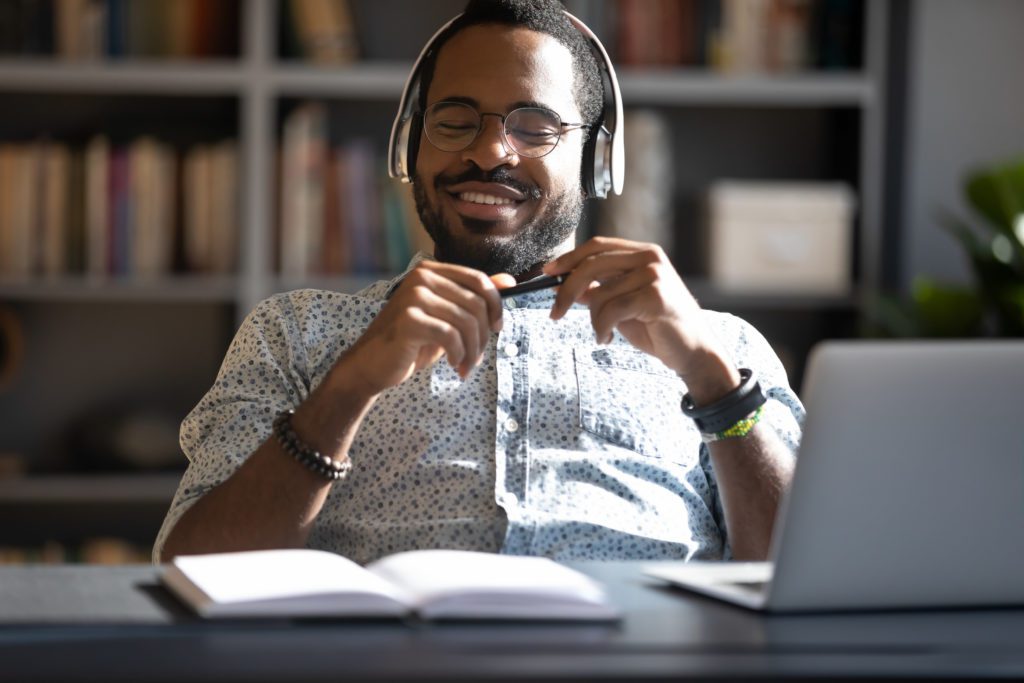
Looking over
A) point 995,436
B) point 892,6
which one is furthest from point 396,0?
point 995,436

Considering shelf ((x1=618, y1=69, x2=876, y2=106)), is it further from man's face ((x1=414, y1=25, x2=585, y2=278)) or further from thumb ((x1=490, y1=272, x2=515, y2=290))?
thumb ((x1=490, y1=272, x2=515, y2=290))

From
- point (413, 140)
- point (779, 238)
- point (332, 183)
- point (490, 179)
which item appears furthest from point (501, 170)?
point (779, 238)

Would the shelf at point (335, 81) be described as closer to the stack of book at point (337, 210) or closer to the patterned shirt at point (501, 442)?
the stack of book at point (337, 210)

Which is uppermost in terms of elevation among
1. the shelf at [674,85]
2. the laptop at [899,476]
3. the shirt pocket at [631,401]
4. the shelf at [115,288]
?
the shelf at [674,85]

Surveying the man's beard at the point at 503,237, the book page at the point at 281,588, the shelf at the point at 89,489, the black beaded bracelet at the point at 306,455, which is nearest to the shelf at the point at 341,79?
the shelf at the point at 89,489

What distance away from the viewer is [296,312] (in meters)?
1.55

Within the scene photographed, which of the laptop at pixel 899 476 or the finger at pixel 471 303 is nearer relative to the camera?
the laptop at pixel 899 476

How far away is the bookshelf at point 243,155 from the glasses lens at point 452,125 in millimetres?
1239

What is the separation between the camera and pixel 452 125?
5.40 ft

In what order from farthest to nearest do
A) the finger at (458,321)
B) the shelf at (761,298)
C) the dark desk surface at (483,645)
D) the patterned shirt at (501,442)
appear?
the shelf at (761,298) → the patterned shirt at (501,442) → the finger at (458,321) → the dark desk surface at (483,645)

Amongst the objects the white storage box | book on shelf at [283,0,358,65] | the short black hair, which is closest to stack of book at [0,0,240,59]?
book on shelf at [283,0,358,65]

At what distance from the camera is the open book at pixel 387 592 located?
802 millimetres

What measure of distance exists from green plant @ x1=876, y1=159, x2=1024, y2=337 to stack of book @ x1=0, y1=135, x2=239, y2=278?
1.41 meters

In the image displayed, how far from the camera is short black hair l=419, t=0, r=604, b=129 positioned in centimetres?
170
